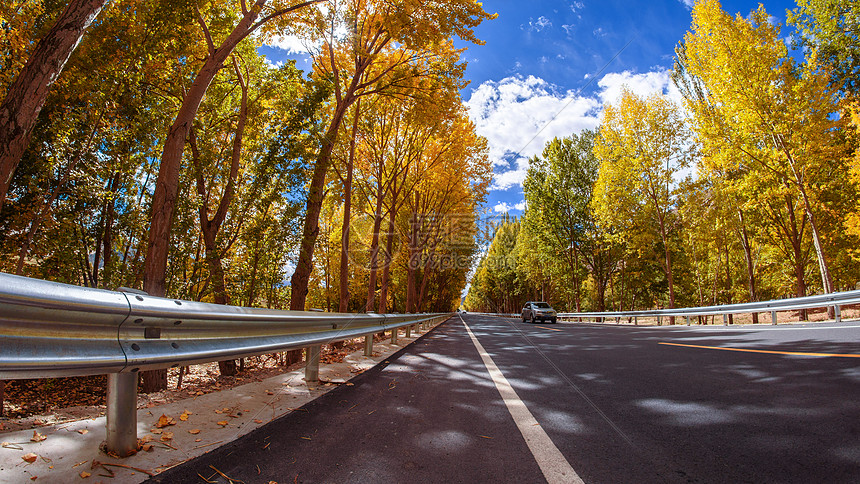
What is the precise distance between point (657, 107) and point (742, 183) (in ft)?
23.8

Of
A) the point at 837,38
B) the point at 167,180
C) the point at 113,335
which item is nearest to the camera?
the point at 113,335

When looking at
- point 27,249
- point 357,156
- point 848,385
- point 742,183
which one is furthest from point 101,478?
point 742,183

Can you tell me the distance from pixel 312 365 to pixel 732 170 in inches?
929

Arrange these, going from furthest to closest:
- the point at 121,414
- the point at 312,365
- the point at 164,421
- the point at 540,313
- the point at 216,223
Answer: the point at 540,313 < the point at 216,223 < the point at 312,365 < the point at 164,421 < the point at 121,414

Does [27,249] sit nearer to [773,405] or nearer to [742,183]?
[773,405]

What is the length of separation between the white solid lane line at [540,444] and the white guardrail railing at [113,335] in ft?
7.29

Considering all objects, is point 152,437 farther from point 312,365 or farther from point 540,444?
point 540,444

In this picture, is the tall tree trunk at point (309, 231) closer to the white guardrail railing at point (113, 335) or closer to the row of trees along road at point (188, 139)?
the row of trees along road at point (188, 139)

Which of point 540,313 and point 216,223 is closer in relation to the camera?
point 216,223

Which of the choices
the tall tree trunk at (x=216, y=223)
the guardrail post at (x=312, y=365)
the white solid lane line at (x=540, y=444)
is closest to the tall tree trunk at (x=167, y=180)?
the tall tree trunk at (x=216, y=223)

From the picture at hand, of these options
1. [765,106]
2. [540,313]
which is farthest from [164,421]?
[540,313]

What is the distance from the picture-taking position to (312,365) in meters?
4.49

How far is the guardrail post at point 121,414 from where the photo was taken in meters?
2.01

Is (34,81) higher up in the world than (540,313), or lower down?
higher up
